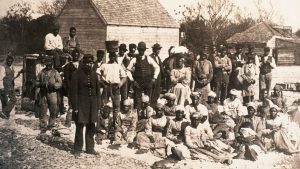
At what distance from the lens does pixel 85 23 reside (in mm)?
15789

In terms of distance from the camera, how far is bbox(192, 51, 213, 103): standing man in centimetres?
745

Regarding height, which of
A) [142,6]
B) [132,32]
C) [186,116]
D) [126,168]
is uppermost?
[142,6]

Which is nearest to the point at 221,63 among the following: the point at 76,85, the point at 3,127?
the point at 76,85

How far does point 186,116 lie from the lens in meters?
6.45

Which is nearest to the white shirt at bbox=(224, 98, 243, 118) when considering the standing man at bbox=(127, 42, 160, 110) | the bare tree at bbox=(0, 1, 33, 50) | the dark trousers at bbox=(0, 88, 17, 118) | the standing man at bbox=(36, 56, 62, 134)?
the standing man at bbox=(127, 42, 160, 110)

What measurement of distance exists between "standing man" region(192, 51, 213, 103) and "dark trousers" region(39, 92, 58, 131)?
261cm

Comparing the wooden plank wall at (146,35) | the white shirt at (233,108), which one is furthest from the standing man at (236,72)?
the wooden plank wall at (146,35)

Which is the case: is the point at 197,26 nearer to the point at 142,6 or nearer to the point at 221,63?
the point at 142,6

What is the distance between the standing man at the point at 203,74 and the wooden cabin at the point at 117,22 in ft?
26.0

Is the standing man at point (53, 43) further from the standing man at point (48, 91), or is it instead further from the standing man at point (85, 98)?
the standing man at point (85, 98)

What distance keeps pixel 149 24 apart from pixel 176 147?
40.7 ft

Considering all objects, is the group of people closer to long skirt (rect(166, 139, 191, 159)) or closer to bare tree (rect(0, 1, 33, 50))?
long skirt (rect(166, 139, 191, 159))

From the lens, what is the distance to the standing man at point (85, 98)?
526cm

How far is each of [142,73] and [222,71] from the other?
1.85m
